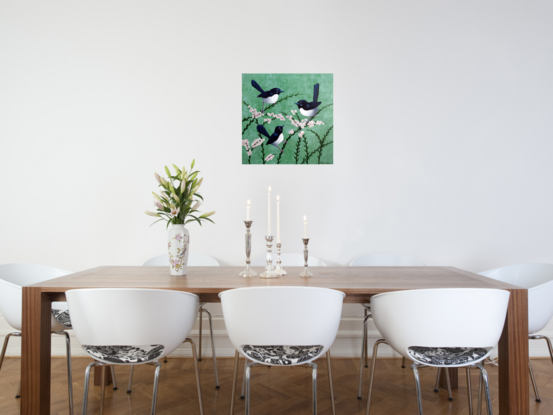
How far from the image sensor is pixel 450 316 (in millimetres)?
1440

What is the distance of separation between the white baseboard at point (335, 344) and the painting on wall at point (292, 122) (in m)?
1.23

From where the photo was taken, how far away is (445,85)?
2.92 meters

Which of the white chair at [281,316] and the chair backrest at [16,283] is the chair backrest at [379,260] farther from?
the chair backrest at [16,283]

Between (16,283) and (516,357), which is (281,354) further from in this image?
(16,283)

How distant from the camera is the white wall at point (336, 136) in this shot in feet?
9.57

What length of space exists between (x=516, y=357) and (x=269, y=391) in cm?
126

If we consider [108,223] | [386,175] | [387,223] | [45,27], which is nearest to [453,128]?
[386,175]

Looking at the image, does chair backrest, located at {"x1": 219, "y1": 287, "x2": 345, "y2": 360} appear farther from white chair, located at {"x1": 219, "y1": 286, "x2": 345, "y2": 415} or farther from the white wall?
the white wall

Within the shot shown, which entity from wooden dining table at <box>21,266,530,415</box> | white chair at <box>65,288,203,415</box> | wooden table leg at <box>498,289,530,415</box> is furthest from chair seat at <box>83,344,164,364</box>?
wooden table leg at <box>498,289,530,415</box>

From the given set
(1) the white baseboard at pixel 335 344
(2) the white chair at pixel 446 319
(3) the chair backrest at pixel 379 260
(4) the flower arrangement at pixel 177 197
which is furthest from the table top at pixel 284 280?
(1) the white baseboard at pixel 335 344

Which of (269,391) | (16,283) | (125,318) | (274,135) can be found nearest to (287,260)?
(269,391)

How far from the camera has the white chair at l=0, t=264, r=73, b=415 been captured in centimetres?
188

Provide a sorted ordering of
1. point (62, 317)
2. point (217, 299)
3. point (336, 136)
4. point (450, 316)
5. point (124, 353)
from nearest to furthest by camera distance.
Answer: point (450, 316) → point (124, 353) → point (217, 299) → point (62, 317) → point (336, 136)

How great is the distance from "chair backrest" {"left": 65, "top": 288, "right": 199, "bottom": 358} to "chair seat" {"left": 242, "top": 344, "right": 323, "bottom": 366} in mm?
350
